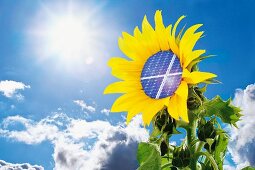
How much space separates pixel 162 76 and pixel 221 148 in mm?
1004

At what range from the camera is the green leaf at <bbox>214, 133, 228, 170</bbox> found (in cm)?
368

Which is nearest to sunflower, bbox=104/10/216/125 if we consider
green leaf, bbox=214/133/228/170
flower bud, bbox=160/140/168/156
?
flower bud, bbox=160/140/168/156

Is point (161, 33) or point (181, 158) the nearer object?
point (181, 158)

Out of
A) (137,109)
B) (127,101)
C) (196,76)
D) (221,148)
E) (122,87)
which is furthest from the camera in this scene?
(221,148)

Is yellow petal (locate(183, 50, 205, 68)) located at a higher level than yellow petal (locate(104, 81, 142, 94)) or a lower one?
lower

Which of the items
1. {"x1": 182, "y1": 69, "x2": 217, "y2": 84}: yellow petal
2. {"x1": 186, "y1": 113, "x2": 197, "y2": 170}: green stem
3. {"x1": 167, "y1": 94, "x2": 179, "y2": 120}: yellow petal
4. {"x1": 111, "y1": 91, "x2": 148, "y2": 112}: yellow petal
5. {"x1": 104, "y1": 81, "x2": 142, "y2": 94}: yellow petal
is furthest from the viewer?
{"x1": 104, "y1": 81, "x2": 142, "y2": 94}: yellow petal

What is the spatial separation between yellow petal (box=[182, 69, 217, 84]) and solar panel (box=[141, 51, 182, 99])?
0.14m

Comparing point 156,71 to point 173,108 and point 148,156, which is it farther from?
point 148,156

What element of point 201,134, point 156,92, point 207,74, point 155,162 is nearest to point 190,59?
point 207,74

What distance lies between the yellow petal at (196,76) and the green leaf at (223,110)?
0.32 meters

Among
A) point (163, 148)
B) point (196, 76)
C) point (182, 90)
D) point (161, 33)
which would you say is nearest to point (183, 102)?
point (182, 90)

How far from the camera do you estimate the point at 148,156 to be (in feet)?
11.5

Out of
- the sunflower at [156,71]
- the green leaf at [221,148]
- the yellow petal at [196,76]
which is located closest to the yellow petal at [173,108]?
the sunflower at [156,71]

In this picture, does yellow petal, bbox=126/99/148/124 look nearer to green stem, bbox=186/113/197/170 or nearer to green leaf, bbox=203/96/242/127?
green stem, bbox=186/113/197/170
